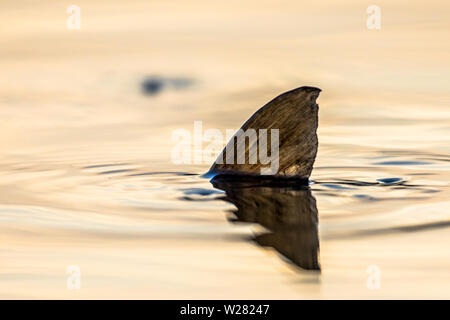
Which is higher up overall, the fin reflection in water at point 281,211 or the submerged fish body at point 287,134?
the submerged fish body at point 287,134

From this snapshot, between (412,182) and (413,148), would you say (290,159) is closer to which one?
(412,182)

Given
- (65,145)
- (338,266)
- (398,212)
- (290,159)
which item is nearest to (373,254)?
(338,266)

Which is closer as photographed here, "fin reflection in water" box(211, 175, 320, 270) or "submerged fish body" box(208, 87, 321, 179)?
"fin reflection in water" box(211, 175, 320, 270)

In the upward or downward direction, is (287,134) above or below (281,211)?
above

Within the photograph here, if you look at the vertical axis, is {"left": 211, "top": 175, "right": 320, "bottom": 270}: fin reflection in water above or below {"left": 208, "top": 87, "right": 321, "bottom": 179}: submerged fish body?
below

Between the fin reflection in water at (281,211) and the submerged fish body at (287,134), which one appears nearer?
the fin reflection in water at (281,211)
